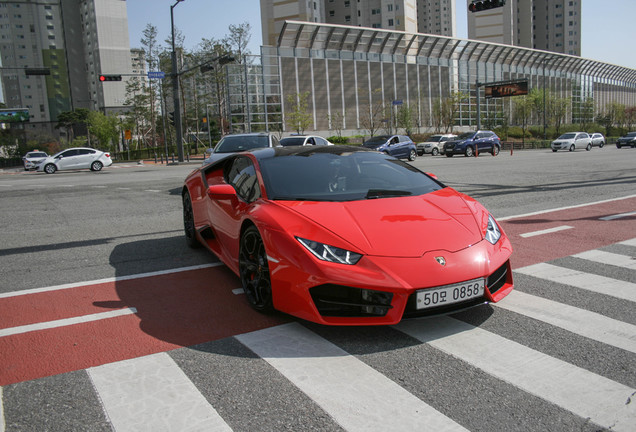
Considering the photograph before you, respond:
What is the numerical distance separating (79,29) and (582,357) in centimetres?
14409

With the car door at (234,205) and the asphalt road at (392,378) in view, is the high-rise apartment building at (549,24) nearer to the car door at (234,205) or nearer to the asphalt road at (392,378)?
the car door at (234,205)

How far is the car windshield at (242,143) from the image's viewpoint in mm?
14055

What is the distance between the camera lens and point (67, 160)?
3297 cm

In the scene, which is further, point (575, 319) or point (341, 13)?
point (341, 13)

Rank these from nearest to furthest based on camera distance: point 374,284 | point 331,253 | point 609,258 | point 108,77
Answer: point 374,284, point 331,253, point 609,258, point 108,77

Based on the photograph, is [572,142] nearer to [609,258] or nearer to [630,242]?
[630,242]

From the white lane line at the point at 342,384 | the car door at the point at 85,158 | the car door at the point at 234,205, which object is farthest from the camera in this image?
the car door at the point at 85,158

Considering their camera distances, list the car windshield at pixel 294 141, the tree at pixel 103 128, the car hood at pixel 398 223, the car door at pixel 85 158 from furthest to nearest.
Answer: the tree at pixel 103 128 → the car door at pixel 85 158 → the car windshield at pixel 294 141 → the car hood at pixel 398 223

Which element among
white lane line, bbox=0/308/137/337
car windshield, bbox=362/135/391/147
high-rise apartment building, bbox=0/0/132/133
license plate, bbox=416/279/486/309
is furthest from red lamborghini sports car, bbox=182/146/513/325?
high-rise apartment building, bbox=0/0/132/133

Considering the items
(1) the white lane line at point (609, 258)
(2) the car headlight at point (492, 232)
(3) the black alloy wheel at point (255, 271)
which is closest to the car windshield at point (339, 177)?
(3) the black alloy wheel at point (255, 271)

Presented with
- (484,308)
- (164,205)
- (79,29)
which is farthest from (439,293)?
(79,29)

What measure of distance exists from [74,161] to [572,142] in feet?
129

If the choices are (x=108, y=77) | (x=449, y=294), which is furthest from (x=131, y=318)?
(x=108, y=77)

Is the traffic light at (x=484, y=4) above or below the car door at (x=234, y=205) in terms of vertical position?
above
